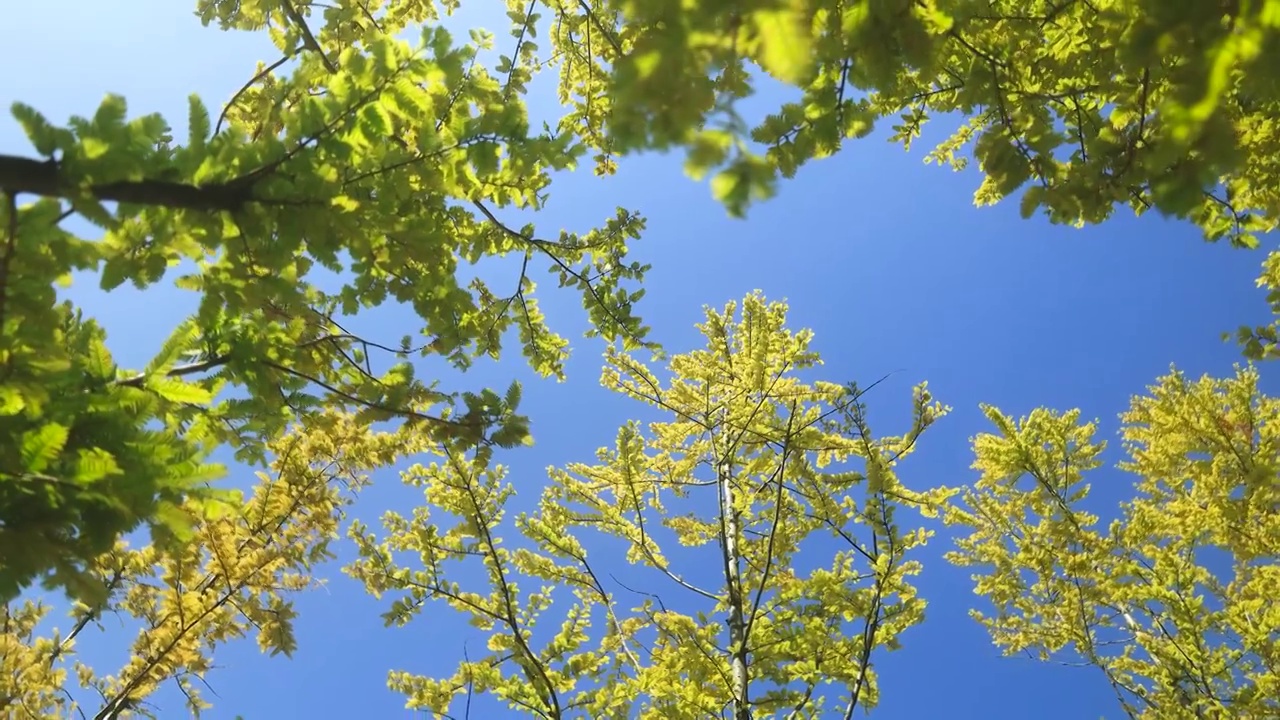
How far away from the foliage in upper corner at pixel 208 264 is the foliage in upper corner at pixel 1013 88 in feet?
2.47

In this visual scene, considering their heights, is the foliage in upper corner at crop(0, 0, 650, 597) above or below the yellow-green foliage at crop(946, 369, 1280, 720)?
below

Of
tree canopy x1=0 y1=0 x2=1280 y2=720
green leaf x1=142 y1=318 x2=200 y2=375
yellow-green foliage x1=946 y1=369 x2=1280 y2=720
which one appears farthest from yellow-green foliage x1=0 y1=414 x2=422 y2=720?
yellow-green foliage x1=946 y1=369 x2=1280 y2=720

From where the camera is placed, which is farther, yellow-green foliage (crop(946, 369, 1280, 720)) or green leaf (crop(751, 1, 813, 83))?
yellow-green foliage (crop(946, 369, 1280, 720))

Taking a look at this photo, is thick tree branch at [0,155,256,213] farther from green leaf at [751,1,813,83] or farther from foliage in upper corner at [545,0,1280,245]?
green leaf at [751,1,813,83]

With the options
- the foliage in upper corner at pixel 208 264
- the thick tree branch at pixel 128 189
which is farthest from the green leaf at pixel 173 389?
the thick tree branch at pixel 128 189

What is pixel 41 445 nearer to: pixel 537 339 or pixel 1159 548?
pixel 537 339

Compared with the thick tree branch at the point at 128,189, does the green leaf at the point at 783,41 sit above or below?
below

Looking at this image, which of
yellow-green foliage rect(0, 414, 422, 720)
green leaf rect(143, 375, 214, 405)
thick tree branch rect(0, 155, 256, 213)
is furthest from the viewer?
yellow-green foliage rect(0, 414, 422, 720)

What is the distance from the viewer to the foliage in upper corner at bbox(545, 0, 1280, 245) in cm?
121

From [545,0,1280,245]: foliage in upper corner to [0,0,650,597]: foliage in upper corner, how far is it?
29.6 inches

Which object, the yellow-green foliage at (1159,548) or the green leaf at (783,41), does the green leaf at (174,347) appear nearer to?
the green leaf at (783,41)

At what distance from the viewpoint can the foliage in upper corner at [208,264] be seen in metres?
1.55

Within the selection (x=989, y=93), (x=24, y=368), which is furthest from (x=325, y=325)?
(x=989, y=93)

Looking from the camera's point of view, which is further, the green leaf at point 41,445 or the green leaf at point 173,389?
the green leaf at point 173,389
